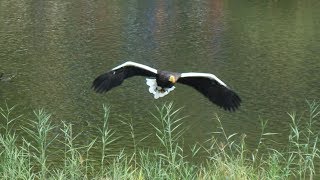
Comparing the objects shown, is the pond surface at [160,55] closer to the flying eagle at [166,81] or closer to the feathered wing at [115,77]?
the flying eagle at [166,81]

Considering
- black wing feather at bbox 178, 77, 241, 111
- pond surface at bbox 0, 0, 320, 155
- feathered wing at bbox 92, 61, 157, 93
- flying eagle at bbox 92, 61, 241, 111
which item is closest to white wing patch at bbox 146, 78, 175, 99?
flying eagle at bbox 92, 61, 241, 111

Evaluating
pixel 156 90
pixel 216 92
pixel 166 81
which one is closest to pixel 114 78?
pixel 156 90

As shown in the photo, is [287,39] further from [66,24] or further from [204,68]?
[66,24]

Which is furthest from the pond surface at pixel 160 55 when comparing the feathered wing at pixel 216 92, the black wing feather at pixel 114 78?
the black wing feather at pixel 114 78

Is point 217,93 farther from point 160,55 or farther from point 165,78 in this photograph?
point 160,55

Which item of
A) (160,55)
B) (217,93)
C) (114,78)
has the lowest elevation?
(160,55)

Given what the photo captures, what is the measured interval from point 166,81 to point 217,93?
756 millimetres

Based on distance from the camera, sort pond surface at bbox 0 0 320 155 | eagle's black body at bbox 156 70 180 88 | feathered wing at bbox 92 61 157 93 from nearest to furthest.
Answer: eagle's black body at bbox 156 70 180 88 < feathered wing at bbox 92 61 157 93 < pond surface at bbox 0 0 320 155

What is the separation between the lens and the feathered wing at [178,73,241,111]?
8.03 meters

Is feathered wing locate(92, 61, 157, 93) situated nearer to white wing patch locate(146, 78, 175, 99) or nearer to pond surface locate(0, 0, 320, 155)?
white wing patch locate(146, 78, 175, 99)

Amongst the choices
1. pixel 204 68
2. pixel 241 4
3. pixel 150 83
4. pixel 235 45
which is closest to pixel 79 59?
pixel 204 68

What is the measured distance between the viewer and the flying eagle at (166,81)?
7746 millimetres

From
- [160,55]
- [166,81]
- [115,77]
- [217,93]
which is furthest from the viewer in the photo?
[160,55]

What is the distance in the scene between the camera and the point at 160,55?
22.6 metres
